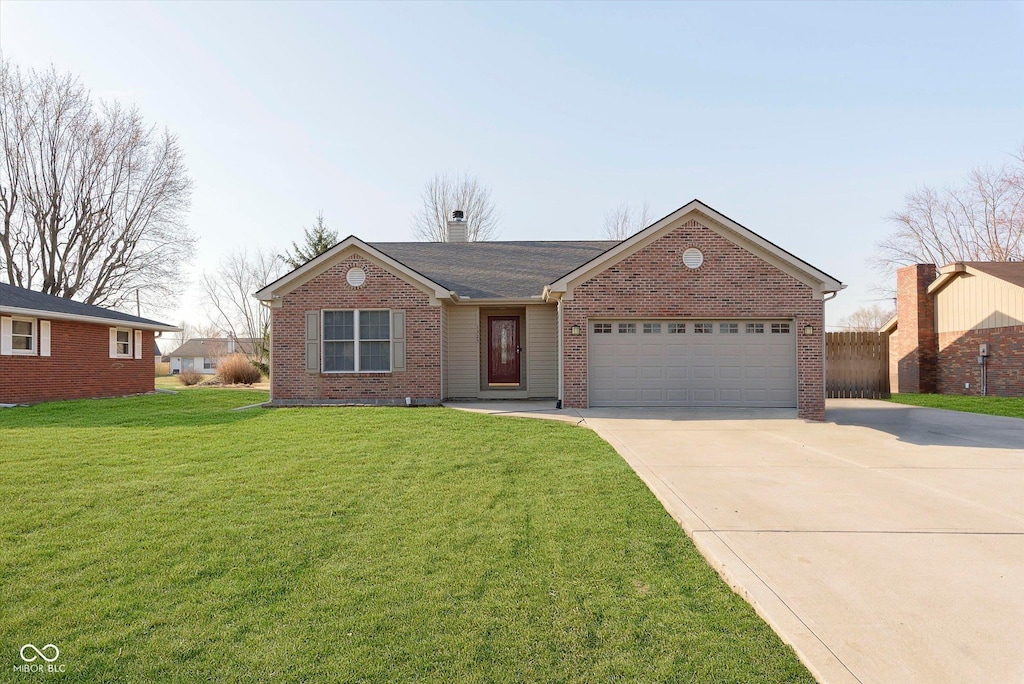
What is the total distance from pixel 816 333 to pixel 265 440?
11.6m

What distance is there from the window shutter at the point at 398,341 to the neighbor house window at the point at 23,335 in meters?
10.6

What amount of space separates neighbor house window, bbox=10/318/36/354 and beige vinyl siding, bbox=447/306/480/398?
11.9m

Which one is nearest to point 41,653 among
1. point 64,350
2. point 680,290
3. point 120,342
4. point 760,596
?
point 760,596

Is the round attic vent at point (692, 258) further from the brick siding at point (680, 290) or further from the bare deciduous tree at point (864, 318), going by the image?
the bare deciduous tree at point (864, 318)

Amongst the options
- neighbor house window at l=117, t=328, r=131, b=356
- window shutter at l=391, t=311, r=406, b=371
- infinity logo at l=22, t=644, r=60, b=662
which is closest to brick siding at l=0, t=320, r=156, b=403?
neighbor house window at l=117, t=328, r=131, b=356

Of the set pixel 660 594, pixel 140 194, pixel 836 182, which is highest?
pixel 140 194

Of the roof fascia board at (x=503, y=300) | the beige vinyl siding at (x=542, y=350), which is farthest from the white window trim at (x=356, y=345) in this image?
the beige vinyl siding at (x=542, y=350)

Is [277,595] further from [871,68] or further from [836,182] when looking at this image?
[836,182]

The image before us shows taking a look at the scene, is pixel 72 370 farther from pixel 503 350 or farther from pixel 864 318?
pixel 864 318

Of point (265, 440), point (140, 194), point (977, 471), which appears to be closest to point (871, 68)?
point (977, 471)

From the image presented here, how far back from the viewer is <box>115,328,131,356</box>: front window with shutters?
18.1 metres

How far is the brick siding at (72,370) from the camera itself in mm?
14445

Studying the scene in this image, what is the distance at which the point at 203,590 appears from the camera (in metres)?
3.30

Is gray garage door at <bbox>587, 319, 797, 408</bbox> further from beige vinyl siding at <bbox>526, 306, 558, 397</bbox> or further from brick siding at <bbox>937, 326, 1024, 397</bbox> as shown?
brick siding at <bbox>937, 326, 1024, 397</bbox>
